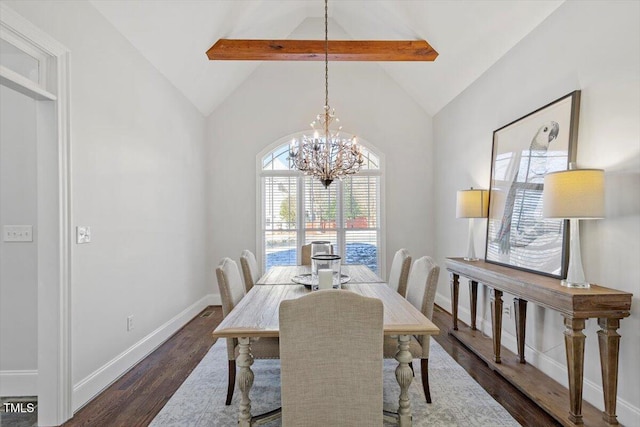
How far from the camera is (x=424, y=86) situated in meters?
4.52

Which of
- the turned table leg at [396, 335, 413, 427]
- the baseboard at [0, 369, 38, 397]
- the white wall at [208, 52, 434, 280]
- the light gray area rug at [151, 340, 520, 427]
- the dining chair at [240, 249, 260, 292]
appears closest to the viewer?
the turned table leg at [396, 335, 413, 427]

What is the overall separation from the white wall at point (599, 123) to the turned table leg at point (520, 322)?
0.08 metres

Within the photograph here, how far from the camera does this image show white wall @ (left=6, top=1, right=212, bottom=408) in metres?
2.25

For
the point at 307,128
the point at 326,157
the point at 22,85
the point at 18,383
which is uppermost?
the point at 307,128

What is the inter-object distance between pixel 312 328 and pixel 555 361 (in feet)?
6.90

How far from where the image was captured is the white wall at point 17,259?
93.4 inches

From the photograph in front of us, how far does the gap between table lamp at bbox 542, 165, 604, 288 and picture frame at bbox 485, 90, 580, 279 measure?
23cm

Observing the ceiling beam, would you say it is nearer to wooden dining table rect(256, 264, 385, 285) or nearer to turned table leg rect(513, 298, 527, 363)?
wooden dining table rect(256, 264, 385, 285)

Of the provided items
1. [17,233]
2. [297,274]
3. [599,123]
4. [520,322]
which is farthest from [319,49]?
[520,322]

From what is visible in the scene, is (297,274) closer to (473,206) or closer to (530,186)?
(473,206)

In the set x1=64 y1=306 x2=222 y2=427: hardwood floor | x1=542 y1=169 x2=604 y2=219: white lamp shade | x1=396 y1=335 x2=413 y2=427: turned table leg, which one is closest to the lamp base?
x1=542 y1=169 x2=604 y2=219: white lamp shade

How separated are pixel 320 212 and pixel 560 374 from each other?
3.33 metres

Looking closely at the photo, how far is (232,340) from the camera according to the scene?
Result: 2246 millimetres

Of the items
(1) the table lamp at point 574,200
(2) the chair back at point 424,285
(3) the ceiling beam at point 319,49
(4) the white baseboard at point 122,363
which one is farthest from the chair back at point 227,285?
(3) the ceiling beam at point 319,49
